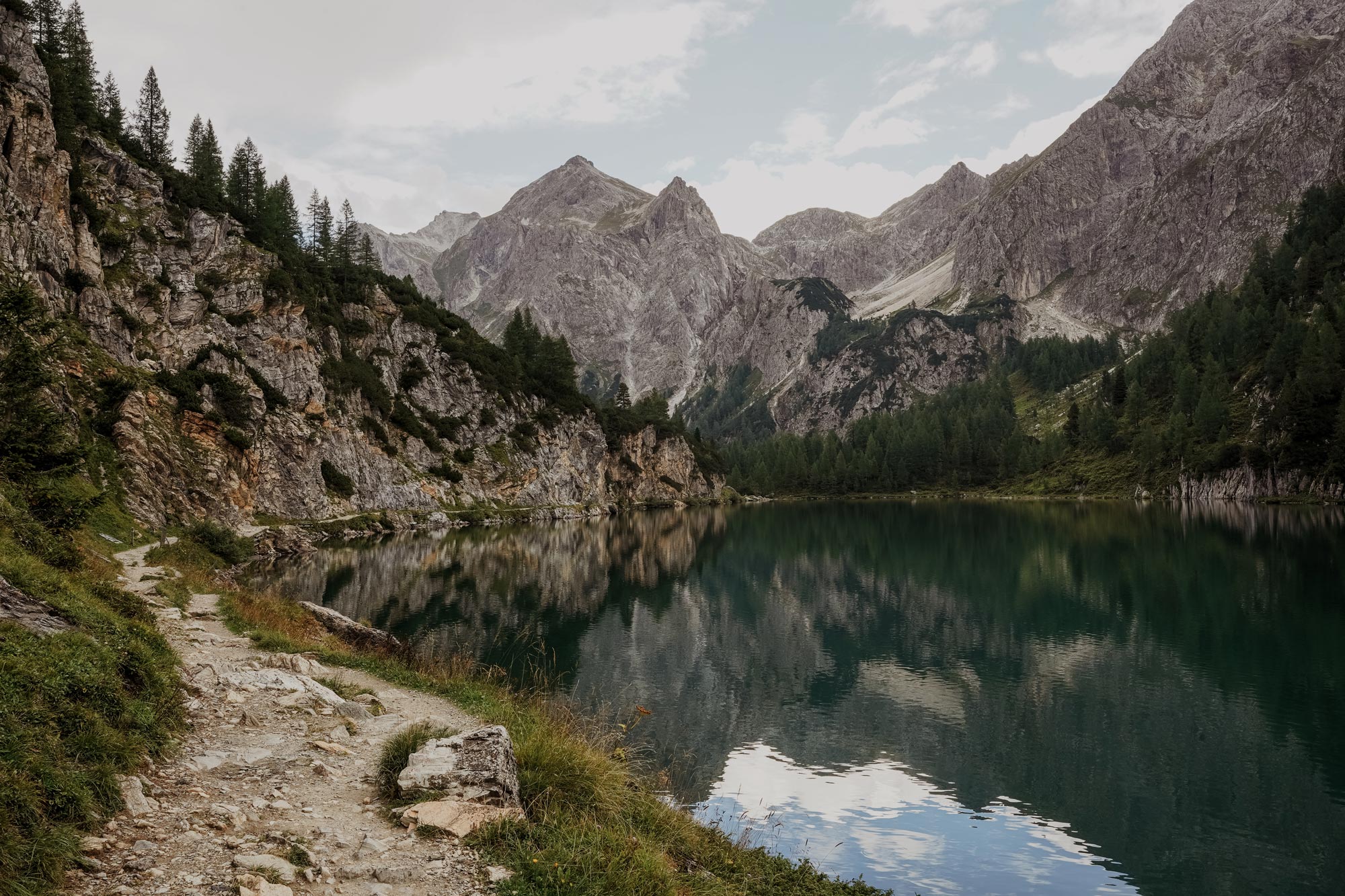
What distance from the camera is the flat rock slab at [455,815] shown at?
35.0 ft

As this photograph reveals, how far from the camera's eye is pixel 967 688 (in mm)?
32906

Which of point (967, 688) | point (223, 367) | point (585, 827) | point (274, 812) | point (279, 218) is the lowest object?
point (967, 688)

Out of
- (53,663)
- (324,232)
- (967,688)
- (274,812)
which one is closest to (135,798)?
(274,812)

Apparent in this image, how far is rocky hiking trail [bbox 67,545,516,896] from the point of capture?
8406 mm

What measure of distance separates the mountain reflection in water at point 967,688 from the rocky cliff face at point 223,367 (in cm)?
1408

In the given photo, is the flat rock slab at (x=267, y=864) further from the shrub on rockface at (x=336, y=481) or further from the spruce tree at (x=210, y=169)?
the spruce tree at (x=210, y=169)

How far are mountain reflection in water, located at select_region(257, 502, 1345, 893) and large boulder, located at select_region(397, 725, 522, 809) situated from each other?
380 inches

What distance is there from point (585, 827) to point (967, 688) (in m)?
26.4

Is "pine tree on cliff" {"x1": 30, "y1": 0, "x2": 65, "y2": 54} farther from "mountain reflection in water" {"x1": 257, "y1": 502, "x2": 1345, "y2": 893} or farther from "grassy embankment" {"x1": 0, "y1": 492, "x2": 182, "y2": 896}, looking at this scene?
"grassy embankment" {"x1": 0, "y1": 492, "x2": 182, "y2": 896}

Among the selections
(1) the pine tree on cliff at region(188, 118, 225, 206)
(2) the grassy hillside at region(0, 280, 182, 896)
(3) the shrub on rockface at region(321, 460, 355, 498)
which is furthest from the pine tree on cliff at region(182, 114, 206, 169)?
(2) the grassy hillside at region(0, 280, 182, 896)

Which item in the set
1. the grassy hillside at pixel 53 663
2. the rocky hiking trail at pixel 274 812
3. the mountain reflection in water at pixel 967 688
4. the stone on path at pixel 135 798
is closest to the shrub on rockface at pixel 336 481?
the mountain reflection in water at pixel 967 688

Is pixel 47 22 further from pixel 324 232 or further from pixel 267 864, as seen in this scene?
pixel 267 864

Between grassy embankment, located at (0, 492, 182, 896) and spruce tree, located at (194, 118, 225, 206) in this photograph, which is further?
spruce tree, located at (194, 118, 225, 206)

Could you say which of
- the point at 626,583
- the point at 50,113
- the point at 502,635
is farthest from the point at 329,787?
the point at 50,113
